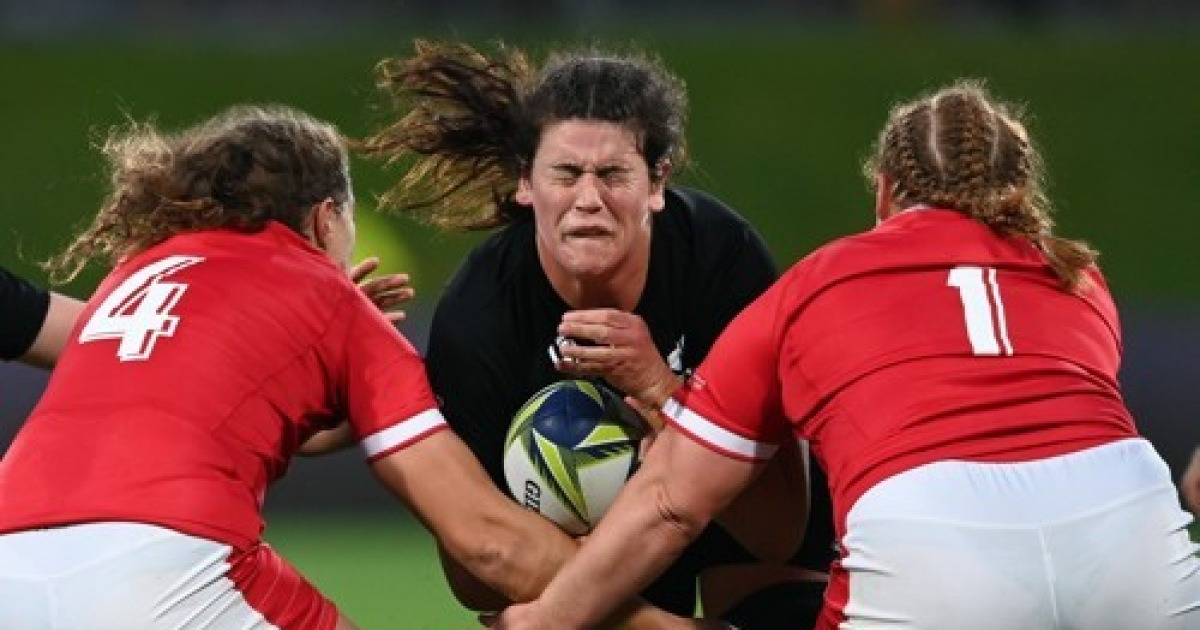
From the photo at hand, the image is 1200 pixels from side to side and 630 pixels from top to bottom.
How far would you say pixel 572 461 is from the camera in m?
5.22

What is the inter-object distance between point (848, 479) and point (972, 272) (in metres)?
0.50

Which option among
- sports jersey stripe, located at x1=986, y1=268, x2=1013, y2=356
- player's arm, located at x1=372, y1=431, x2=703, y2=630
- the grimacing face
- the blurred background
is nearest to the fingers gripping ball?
player's arm, located at x1=372, y1=431, x2=703, y2=630

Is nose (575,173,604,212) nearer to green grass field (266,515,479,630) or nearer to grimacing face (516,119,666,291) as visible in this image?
grimacing face (516,119,666,291)

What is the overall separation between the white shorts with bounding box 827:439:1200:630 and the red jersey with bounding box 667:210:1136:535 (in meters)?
0.06

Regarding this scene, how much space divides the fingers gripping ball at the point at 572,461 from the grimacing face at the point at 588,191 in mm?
339

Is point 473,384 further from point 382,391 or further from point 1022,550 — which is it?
point 1022,550

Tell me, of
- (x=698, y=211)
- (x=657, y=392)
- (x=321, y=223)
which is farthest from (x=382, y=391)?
(x=698, y=211)

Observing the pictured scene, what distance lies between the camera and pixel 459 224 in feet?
19.6

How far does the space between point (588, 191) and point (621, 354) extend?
362 millimetres

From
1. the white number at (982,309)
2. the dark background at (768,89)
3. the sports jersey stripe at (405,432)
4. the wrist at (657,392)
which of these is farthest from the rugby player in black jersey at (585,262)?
the dark background at (768,89)

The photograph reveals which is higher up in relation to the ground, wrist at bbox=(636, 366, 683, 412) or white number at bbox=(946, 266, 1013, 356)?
white number at bbox=(946, 266, 1013, 356)

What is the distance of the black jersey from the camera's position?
5.68 m

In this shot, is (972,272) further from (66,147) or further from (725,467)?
(66,147)

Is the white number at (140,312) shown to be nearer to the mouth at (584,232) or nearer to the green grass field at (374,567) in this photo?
the mouth at (584,232)
